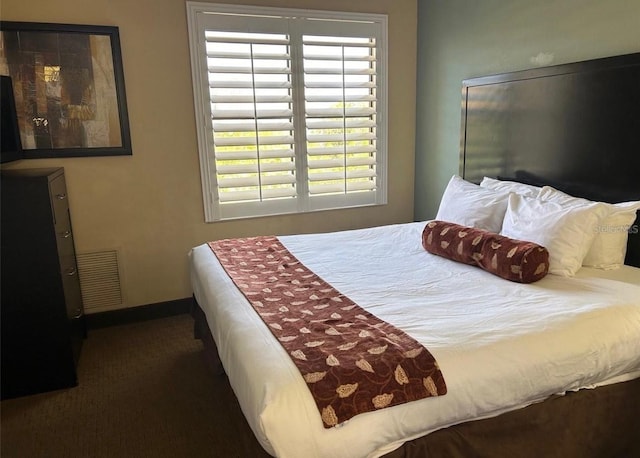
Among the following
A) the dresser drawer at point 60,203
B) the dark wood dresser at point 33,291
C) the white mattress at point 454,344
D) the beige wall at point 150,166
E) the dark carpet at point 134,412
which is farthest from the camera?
the beige wall at point 150,166

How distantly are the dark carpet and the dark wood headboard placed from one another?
214 cm

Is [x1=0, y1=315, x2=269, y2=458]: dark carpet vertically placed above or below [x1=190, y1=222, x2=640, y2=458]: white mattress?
below

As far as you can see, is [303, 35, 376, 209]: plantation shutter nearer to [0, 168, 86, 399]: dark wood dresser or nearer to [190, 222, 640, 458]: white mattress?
[190, 222, 640, 458]: white mattress

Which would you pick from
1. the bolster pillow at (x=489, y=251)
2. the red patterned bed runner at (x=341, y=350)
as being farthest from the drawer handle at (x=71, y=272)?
the bolster pillow at (x=489, y=251)

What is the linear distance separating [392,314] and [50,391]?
2051mm

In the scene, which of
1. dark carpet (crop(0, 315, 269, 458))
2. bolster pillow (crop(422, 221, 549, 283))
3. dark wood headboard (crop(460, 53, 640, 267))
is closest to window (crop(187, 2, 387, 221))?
dark wood headboard (crop(460, 53, 640, 267))

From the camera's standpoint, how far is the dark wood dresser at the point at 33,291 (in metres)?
2.44

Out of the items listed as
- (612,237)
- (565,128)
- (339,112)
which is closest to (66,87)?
(339,112)

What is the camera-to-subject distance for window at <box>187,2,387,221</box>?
10.9 feet

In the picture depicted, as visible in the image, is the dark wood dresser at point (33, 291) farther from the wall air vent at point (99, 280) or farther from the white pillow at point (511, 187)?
the white pillow at point (511, 187)

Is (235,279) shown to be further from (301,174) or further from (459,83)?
(459,83)

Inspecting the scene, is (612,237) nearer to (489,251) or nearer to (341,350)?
(489,251)

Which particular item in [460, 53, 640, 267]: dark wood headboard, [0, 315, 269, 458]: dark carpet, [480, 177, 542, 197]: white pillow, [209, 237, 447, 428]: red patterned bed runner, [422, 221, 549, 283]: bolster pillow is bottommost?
[0, 315, 269, 458]: dark carpet

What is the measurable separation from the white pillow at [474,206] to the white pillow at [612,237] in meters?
0.43
